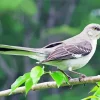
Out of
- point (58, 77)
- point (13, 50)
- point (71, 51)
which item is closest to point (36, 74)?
point (58, 77)

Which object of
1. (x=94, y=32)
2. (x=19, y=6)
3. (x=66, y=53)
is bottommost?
(x=66, y=53)

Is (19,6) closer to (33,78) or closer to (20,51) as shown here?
(20,51)

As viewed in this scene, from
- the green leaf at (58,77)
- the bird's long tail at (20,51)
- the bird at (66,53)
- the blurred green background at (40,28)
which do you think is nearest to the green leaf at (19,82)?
the green leaf at (58,77)

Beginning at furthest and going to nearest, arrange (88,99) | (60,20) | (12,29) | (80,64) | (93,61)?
(60,20) < (12,29) < (93,61) < (80,64) < (88,99)

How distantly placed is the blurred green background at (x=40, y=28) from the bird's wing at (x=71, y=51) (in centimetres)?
2057

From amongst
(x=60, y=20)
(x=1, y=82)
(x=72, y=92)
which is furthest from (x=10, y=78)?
(x=60, y=20)

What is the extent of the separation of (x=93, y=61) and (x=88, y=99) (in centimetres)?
2700

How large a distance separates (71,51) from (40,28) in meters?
29.0

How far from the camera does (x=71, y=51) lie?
5988 mm

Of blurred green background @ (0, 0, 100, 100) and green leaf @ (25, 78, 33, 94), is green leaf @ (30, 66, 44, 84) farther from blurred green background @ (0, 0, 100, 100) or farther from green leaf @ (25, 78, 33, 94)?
blurred green background @ (0, 0, 100, 100)

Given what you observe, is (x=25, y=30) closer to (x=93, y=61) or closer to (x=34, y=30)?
(x=34, y=30)

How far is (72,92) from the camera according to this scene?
29.2 metres

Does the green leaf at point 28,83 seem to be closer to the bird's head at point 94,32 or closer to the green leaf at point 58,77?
the green leaf at point 58,77

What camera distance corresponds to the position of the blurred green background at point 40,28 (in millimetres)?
30094
